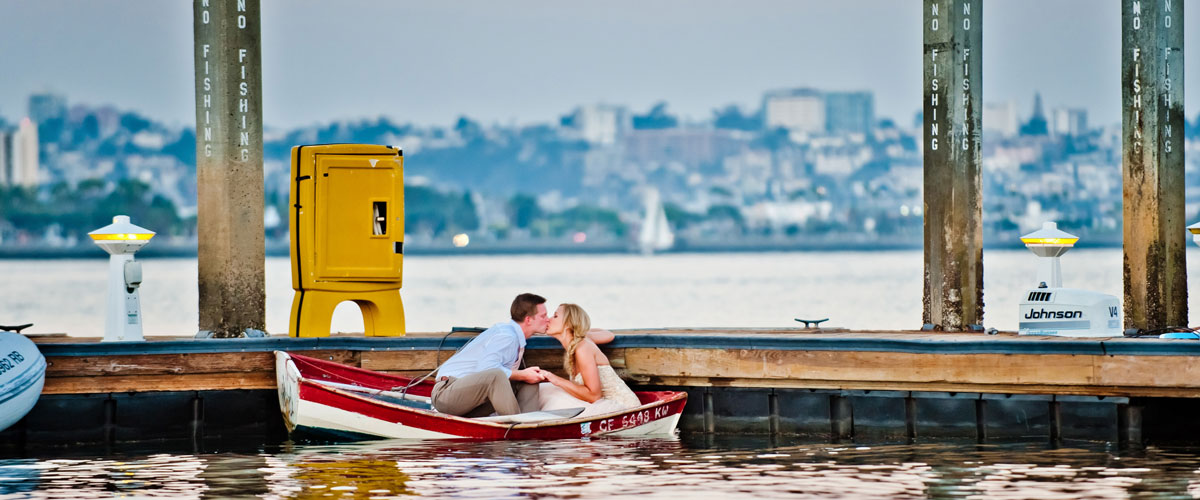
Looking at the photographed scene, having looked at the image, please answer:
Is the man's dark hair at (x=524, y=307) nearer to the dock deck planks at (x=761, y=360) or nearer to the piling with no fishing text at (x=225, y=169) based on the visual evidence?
the dock deck planks at (x=761, y=360)

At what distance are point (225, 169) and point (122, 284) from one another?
120 centimetres

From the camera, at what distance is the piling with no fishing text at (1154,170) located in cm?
1407

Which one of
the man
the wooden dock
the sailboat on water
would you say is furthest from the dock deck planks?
the sailboat on water

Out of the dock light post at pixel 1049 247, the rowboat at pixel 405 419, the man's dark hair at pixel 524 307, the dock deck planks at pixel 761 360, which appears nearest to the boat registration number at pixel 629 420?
the rowboat at pixel 405 419

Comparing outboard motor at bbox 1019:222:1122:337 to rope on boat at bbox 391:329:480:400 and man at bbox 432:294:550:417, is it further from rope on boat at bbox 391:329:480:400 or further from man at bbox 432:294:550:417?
rope on boat at bbox 391:329:480:400

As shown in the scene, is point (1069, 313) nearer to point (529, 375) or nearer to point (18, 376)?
point (529, 375)

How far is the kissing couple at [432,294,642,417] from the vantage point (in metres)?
12.3

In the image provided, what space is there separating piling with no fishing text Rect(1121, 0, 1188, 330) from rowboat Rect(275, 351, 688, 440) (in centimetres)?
425

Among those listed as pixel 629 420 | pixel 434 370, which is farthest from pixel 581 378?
pixel 434 370

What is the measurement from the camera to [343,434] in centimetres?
1229

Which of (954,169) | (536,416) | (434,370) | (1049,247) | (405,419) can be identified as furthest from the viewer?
(954,169)

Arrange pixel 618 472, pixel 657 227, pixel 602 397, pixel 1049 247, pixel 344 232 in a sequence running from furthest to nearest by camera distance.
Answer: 1. pixel 657 227
2. pixel 1049 247
3. pixel 344 232
4. pixel 602 397
5. pixel 618 472

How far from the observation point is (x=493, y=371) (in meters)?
12.2

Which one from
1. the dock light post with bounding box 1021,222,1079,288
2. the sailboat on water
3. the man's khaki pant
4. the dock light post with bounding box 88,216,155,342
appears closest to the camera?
the man's khaki pant
